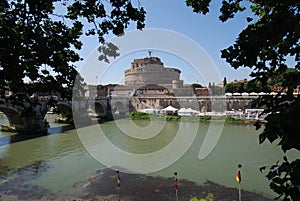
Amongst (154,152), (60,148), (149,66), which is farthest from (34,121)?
(149,66)

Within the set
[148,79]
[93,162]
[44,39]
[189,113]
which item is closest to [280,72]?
[44,39]

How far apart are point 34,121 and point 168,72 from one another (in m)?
46.0

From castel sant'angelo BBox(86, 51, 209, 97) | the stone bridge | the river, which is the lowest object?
the river

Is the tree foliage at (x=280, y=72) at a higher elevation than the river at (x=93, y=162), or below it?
higher

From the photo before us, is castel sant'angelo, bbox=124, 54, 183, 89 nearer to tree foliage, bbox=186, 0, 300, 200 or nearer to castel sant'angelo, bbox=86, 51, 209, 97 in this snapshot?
castel sant'angelo, bbox=86, 51, 209, 97

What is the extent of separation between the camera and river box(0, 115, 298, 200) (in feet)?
27.5

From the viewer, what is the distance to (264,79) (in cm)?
241

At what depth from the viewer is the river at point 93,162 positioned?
8375 millimetres

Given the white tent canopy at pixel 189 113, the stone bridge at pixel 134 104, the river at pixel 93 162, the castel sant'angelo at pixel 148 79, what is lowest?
the river at pixel 93 162

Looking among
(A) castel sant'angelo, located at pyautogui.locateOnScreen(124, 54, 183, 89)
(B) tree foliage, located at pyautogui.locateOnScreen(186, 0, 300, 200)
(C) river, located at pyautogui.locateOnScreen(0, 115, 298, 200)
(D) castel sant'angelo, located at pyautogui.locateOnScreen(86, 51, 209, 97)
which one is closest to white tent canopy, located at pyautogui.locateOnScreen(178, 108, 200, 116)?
(C) river, located at pyautogui.locateOnScreen(0, 115, 298, 200)

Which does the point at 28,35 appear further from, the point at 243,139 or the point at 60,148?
the point at 243,139

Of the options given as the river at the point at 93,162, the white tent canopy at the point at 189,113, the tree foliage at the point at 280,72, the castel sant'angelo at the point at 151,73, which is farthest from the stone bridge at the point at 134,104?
the tree foliage at the point at 280,72

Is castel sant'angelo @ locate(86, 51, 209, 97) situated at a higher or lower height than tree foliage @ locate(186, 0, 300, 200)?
higher

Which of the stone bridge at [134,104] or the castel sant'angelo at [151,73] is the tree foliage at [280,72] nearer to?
the stone bridge at [134,104]
